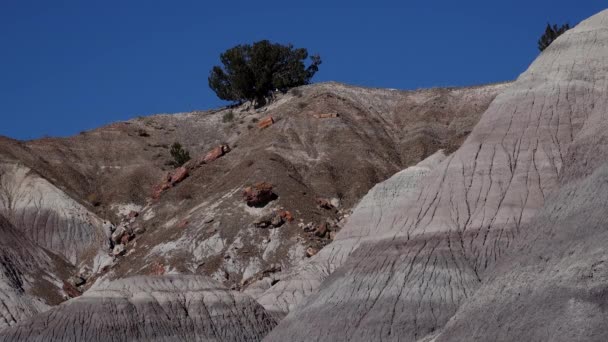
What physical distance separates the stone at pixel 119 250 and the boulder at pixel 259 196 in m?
8.52

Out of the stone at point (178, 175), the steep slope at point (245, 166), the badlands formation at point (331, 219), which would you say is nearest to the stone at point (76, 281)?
the badlands formation at point (331, 219)

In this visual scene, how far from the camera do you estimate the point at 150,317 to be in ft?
165

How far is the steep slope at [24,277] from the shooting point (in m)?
63.7

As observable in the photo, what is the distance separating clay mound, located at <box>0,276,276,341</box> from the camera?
49406mm

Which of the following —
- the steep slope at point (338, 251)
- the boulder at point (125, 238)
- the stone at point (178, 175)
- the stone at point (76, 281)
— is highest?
the stone at point (178, 175)

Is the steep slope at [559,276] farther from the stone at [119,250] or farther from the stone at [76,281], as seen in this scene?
the stone at [119,250]

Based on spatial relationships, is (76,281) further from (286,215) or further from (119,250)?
(286,215)

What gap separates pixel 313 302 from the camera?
143 ft

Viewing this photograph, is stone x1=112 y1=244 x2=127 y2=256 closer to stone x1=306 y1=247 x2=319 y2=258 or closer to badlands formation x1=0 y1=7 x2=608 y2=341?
badlands formation x1=0 y1=7 x2=608 y2=341

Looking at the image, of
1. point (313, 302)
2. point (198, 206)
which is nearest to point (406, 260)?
point (313, 302)

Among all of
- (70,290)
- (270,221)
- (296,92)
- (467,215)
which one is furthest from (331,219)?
(296,92)

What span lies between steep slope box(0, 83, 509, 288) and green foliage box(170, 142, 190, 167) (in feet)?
3.53

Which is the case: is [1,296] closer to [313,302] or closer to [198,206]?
[198,206]

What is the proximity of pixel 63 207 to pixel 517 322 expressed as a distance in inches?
2310
